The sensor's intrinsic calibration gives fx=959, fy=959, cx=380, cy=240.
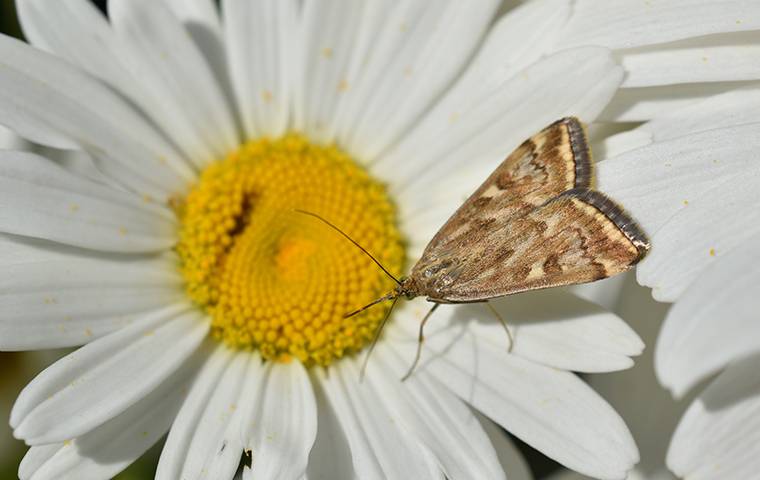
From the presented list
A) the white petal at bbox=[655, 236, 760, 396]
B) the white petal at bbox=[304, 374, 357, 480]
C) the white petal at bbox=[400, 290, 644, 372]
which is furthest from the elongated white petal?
the white petal at bbox=[655, 236, 760, 396]

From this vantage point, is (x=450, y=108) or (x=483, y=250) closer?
(x=483, y=250)

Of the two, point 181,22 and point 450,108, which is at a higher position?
point 181,22


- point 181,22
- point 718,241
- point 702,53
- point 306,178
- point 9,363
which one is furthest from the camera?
point 9,363

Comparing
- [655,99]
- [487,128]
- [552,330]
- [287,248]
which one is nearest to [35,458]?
[287,248]

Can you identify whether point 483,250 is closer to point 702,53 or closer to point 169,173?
point 702,53

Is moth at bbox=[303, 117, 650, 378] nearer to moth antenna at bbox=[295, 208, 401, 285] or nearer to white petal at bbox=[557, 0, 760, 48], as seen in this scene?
moth antenna at bbox=[295, 208, 401, 285]

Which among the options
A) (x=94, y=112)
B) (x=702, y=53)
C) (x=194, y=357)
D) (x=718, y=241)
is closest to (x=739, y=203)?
(x=718, y=241)
